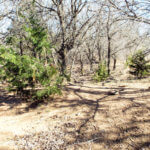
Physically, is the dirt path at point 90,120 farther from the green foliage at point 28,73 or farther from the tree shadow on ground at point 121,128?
the green foliage at point 28,73

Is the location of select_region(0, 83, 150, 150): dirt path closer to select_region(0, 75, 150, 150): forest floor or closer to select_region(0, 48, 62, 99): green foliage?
select_region(0, 75, 150, 150): forest floor

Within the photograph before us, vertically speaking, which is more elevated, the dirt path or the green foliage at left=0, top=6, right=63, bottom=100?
the green foliage at left=0, top=6, right=63, bottom=100

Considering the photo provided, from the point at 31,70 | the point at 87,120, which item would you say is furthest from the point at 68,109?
the point at 31,70

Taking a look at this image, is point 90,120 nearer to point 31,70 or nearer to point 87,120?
point 87,120

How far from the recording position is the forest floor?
2.51 meters

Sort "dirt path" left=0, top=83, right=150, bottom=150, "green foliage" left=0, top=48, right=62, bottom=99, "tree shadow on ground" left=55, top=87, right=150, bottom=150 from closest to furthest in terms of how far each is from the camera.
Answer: "tree shadow on ground" left=55, top=87, right=150, bottom=150 → "dirt path" left=0, top=83, right=150, bottom=150 → "green foliage" left=0, top=48, right=62, bottom=99

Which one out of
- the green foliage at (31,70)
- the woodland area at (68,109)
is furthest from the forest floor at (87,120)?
the green foliage at (31,70)

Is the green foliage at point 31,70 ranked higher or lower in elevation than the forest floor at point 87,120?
higher

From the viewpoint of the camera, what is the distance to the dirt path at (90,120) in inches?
98.6

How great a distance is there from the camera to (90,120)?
3.22 m

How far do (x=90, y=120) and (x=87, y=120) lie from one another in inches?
3.2

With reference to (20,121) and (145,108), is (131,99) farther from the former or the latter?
(20,121)

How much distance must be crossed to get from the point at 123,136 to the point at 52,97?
3.03 metres

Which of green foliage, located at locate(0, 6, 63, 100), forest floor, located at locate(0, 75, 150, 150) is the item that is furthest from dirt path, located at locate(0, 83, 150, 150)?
green foliage, located at locate(0, 6, 63, 100)
